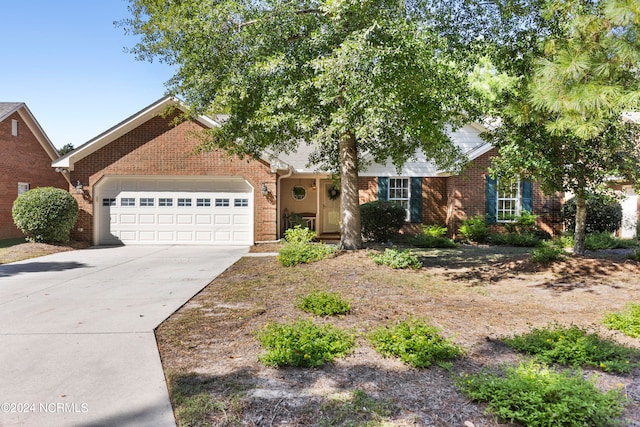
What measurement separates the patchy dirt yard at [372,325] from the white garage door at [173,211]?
4.75 m

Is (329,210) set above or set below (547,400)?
above

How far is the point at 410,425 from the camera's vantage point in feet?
8.75

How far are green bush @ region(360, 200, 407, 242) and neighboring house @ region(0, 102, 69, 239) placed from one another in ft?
48.9

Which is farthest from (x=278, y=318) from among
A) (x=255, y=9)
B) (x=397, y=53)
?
(x=255, y=9)

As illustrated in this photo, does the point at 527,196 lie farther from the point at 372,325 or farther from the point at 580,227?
the point at 372,325

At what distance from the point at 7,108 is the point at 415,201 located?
17.7 metres

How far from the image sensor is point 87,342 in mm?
4289

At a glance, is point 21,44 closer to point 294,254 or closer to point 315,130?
point 315,130

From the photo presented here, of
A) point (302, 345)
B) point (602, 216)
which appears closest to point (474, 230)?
→ point (602, 216)

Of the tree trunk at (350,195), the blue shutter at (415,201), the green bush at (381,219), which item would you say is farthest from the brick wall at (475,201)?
the tree trunk at (350,195)

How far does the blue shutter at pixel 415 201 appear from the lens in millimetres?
15490

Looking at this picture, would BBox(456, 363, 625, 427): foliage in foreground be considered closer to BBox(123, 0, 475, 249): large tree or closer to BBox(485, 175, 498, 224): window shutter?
BBox(123, 0, 475, 249): large tree

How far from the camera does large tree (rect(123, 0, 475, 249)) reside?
272 inches

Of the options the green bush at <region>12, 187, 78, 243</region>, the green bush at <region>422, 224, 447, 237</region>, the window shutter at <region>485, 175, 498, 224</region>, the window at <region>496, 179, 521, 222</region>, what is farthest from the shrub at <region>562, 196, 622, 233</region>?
the green bush at <region>12, 187, 78, 243</region>
